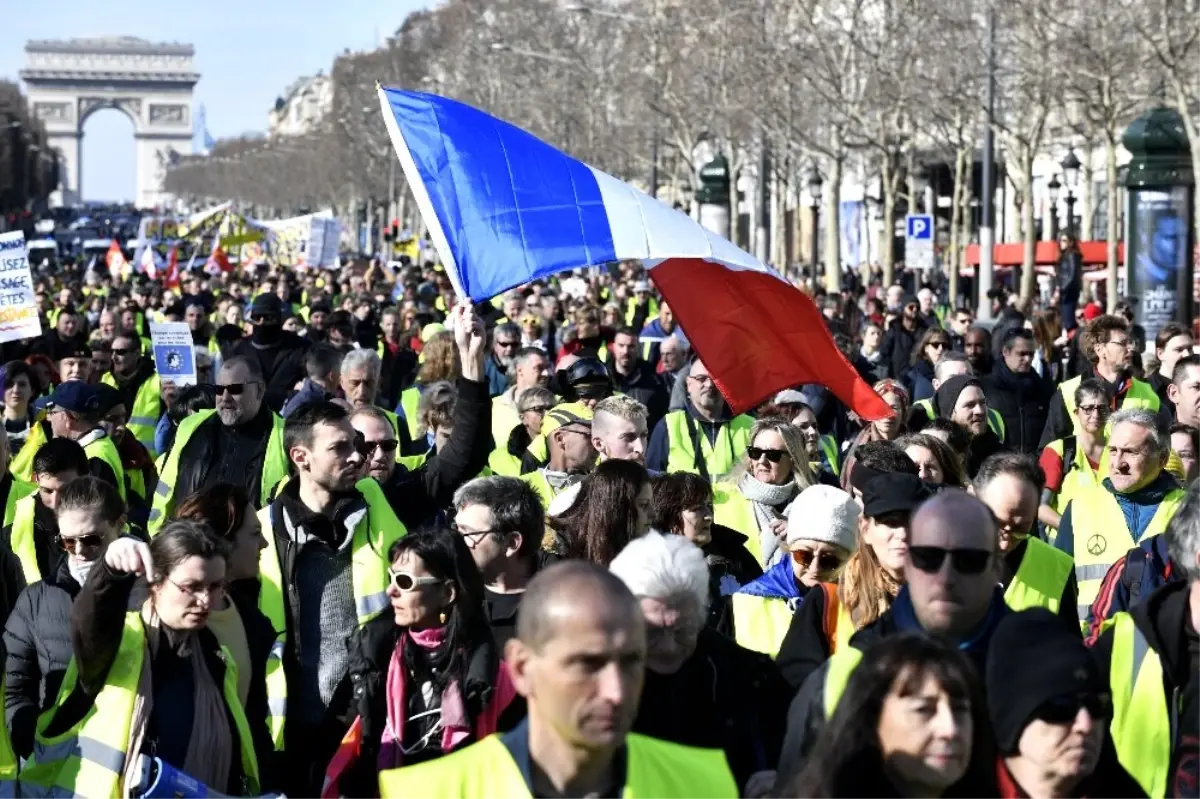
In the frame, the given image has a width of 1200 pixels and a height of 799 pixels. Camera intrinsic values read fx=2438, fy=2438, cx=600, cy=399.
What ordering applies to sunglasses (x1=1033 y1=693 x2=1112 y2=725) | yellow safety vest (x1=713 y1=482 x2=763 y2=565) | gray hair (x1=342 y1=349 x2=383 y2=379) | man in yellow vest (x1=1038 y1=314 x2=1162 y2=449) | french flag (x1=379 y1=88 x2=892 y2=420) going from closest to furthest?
sunglasses (x1=1033 y1=693 x2=1112 y2=725), yellow safety vest (x1=713 y1=482 x2=763 y2=565), french flag (x1=379 y1=88 x2=892 y2=420), gray hair (x1=342 y1=349 x2=383 y2=379), man in yellow vest (x1=1038 y1=314 x2=1162 y2=449)

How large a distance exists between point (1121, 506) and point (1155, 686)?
2.75 m

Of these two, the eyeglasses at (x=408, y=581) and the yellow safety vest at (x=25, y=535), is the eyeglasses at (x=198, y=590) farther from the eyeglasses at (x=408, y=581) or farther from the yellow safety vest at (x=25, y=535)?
the yellow safety vest at (x=25, y=535)

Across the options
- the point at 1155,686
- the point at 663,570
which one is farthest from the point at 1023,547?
the point at 663,570

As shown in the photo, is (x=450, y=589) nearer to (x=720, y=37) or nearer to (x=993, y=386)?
(x=993, y=386)

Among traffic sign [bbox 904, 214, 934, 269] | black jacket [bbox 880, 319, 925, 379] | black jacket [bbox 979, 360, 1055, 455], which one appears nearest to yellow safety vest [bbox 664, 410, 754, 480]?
black jacket [bbox 979, 360, 1055, 455]

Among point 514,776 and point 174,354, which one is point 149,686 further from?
point 174,354

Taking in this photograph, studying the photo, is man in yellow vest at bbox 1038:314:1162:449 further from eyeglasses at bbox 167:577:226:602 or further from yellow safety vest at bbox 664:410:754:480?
eyeglasses at bbox 167:577:226:602

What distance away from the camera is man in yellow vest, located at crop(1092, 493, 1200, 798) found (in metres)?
4.97

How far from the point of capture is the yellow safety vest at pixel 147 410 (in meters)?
13.0

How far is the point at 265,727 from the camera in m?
6.09

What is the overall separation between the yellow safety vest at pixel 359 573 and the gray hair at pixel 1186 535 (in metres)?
2.10

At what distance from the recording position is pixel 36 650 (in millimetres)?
6332

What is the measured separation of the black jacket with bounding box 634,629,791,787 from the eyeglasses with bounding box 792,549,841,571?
83 centimetres

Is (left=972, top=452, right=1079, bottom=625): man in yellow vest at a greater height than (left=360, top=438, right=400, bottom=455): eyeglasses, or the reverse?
(left=360, top=438, right=400, bottom=455): eyeglasses
